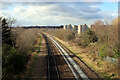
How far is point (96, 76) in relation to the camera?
9.94m

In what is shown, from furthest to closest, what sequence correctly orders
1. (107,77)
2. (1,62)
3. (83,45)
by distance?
(83,45) → (107,77) → (1,62)

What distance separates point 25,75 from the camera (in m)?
11.0

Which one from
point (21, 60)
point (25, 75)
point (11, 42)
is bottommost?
point (25, 75)

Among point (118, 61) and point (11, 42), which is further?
point (11, 42)

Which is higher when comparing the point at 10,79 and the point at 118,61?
the point at 118,61

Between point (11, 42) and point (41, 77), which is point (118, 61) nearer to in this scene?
point (41, 77)

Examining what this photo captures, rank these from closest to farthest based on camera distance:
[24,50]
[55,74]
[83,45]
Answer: [55,74]
[24,50]
[83,45]

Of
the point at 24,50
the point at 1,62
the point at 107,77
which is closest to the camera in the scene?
the point at 1,62

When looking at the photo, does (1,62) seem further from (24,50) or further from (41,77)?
(24,50)

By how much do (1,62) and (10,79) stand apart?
1.63 meters

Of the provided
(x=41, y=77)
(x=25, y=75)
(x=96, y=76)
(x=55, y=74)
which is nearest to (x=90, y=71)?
(x=96, y=76)

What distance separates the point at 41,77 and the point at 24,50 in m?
6.26

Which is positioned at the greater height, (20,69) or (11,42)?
(11,42)

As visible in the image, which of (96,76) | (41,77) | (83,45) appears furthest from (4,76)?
(83,45)
